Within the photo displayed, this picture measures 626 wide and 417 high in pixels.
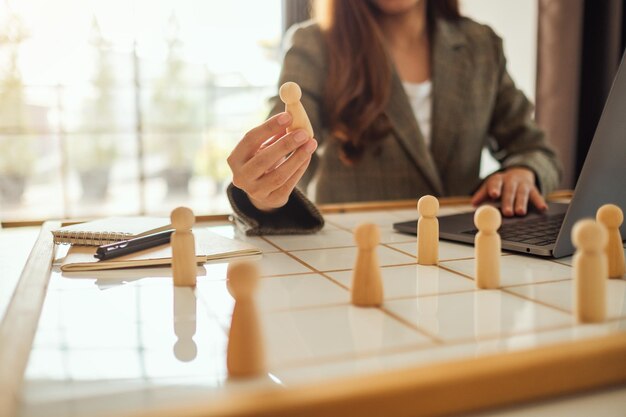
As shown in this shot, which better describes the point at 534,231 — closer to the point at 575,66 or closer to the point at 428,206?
the point at 428,206

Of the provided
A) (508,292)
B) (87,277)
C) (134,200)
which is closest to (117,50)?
(134,200)

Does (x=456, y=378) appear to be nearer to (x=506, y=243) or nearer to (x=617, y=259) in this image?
(x=617, y=259)

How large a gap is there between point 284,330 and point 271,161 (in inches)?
19.6

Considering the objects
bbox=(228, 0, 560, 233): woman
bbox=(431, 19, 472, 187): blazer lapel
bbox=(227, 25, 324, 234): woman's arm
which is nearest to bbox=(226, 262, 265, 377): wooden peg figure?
bbox=(227, 25, 324, 234): woman's arm

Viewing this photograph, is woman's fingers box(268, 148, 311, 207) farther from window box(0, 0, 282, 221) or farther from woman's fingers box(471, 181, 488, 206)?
window box(0, 0, 282, 221)

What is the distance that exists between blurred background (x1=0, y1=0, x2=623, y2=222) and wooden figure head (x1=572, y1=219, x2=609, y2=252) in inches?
114

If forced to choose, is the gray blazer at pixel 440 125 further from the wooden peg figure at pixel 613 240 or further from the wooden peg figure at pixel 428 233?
the wooden peg figure at pixel 613 240

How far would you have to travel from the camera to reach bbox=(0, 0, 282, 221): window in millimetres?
3672

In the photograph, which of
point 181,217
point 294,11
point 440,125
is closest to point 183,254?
point 181,217

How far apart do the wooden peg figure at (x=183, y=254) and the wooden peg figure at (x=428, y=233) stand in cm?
31

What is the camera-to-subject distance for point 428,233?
2.78 ft

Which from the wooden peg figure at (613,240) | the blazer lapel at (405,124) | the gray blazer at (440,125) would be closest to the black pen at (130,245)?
the wooden peg figure at (613,240)

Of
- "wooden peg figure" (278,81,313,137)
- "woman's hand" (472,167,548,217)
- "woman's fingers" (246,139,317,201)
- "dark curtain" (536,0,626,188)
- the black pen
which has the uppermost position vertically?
"dark curtain" (536,0,626,188)

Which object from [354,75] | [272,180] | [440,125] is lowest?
[272,180]
